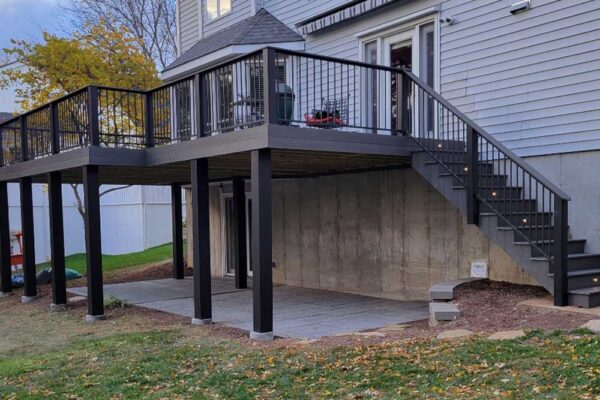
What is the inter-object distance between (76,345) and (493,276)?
579 cm

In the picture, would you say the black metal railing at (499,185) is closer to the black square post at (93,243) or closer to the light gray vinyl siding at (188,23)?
the black square post at (93,243)

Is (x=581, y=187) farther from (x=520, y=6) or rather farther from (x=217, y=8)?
(x=217, y=8)

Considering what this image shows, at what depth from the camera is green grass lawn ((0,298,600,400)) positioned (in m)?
4.21

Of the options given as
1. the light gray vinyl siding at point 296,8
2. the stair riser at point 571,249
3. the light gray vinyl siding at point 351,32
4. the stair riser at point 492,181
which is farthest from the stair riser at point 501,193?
the light gray vinyl siding at point 296,8

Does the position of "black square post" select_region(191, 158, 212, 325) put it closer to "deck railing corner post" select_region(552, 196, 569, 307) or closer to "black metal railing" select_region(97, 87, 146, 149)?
"black metal railing" select_region(97, 87, 146, 149)

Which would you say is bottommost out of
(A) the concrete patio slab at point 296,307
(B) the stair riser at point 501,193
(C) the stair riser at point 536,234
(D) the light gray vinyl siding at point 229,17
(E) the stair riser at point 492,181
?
(A) the concrete patio slab at point 296,307

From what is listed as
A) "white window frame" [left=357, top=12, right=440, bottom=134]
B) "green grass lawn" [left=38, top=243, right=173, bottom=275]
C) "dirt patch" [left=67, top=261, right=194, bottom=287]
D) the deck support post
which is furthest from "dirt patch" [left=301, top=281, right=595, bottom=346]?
"green grass lawn" [left=38, top=243, right=173, bottom=275]

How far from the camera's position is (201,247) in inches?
319

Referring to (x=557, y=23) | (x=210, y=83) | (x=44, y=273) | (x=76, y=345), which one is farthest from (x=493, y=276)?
(x=44, y=273)

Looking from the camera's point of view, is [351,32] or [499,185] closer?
[499,185]

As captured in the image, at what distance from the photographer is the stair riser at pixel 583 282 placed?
6.60 metres

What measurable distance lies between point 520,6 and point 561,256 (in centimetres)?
366

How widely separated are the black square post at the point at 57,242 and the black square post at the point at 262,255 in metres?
4.74

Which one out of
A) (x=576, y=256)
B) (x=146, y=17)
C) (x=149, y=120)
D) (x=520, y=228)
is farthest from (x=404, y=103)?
(x=146, y=17)
